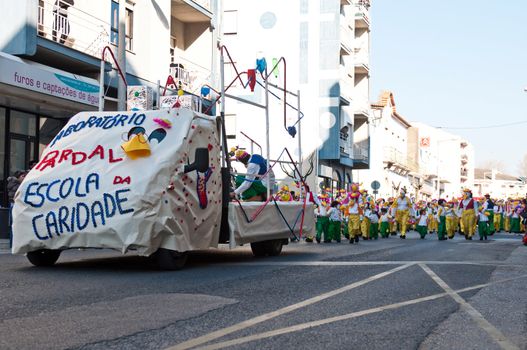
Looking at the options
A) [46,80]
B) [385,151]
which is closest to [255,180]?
[46,80]

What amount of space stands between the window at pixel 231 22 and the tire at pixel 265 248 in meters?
36.2

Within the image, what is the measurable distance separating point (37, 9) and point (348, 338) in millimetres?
17611

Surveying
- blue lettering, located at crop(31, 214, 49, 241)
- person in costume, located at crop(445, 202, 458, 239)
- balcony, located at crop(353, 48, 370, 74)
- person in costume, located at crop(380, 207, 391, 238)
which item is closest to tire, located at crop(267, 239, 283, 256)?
blue lettering, located at crop(31, 214, 49, 241)

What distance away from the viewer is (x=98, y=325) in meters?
5.96

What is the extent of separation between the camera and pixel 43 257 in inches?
426

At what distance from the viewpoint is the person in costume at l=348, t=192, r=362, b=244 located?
73.9 ft

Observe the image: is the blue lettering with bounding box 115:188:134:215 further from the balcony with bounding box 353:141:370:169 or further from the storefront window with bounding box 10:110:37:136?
the balcony with bounding box 353:141:370:169

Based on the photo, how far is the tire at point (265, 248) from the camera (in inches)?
550

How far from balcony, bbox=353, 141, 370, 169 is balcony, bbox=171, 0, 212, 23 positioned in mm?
23057

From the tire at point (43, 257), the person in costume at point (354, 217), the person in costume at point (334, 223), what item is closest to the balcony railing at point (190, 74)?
the person in costume at point (334, 223)

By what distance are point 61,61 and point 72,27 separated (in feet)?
3.91

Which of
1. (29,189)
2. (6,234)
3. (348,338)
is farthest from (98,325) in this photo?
(6,234)

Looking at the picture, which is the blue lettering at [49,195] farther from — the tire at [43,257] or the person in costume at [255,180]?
the person in costume at [255,180]

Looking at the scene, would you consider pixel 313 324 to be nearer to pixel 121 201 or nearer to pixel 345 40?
pixel 121 201
